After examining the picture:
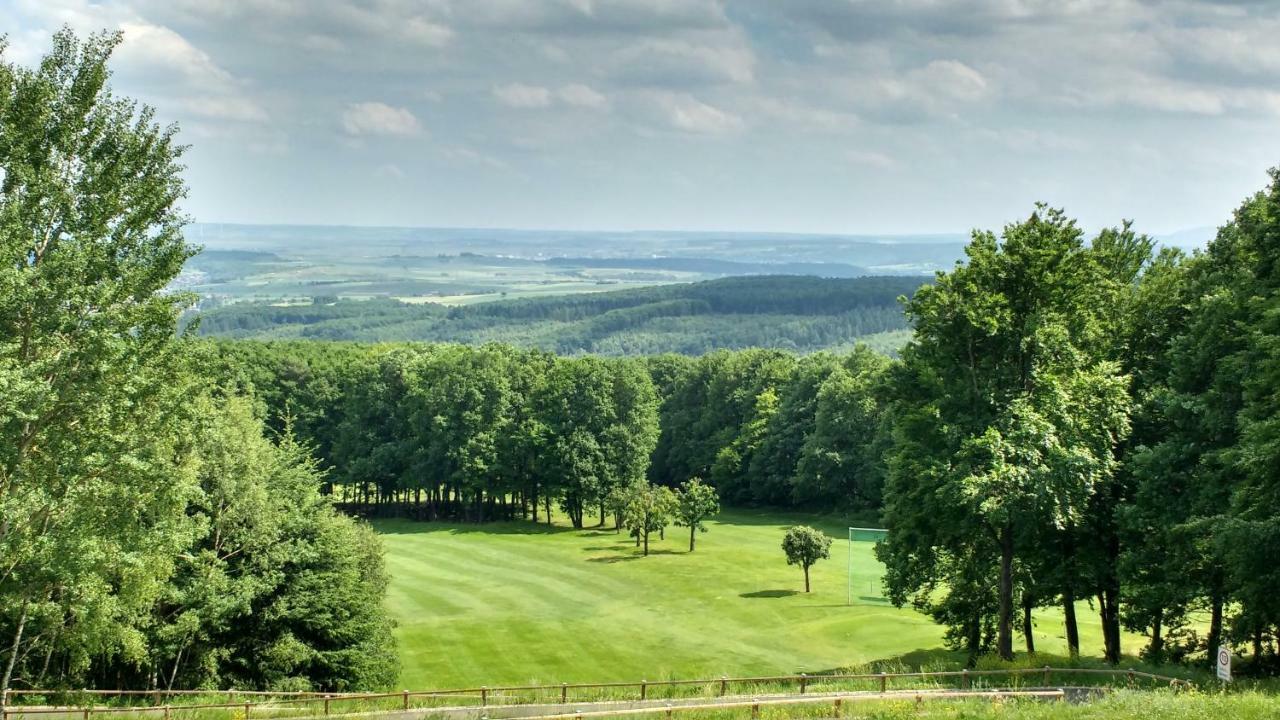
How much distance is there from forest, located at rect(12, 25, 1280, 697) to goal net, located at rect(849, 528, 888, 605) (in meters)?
17.5

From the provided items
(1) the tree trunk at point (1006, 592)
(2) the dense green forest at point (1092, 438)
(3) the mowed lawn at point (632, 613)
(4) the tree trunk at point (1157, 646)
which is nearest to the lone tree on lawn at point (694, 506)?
(3) the mowed lawn at point (632, 613)

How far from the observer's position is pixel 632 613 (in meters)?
51.5

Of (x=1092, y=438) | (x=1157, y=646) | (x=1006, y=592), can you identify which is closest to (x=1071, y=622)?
(x=1157, y=646)

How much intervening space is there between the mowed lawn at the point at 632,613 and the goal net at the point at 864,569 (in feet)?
0.59

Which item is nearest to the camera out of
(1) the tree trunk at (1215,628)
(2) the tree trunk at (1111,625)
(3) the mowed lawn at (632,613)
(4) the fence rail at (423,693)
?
(4) the fence rail at (423,693)

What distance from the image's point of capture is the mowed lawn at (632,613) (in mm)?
41188

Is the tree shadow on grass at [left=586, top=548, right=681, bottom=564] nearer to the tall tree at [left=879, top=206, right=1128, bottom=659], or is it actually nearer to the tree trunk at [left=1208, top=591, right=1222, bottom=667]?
the tall tree at [left=879, top=206, right=1128, bottom=659]

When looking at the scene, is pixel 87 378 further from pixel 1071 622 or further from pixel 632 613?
pixel 632 613

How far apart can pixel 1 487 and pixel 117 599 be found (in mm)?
4940

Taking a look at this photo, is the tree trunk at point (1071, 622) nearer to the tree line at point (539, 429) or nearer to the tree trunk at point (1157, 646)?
the tree trunk at point (1157, 646)

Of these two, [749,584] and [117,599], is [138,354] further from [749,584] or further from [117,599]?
[749,584]

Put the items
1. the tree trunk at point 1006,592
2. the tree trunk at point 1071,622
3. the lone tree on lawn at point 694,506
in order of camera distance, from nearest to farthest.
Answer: the tree trunk at point 1006,592 < the tree trunk at point 1071,622 < the lone tree on lawn at point 694,506

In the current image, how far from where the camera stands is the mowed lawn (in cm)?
4119

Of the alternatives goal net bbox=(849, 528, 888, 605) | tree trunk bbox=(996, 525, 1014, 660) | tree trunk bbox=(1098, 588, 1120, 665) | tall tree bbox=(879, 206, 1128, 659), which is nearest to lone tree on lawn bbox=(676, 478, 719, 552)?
goal net bbox=(849, 528, 888, 605)
